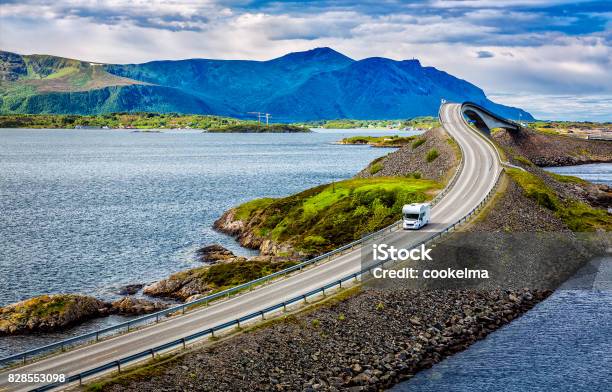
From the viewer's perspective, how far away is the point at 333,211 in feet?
310

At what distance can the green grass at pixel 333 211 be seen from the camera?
85.6m

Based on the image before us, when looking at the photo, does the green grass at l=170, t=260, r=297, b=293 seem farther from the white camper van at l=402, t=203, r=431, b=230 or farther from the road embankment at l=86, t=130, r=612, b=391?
the road embankment at l=86, t=130, r=612, b=391

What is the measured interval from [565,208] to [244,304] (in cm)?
6408

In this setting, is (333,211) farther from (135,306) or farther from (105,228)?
(105,228)

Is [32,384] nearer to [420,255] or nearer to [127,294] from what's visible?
[127,294]

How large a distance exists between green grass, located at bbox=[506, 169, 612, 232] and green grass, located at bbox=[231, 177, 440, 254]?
43.7ft

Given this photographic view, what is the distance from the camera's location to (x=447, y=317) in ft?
188

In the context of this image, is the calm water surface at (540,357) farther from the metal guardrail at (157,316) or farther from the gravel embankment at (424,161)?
the gravel embankment at (424,161)

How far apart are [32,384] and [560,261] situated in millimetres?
60878

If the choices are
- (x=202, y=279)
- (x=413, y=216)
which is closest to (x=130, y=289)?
(x=202, y=279)

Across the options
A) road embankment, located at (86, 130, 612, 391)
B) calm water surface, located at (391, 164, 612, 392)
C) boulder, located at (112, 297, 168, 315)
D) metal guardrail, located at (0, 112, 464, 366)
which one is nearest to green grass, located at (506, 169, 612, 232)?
metal guardrail, located at (0, 112, 464, 366)

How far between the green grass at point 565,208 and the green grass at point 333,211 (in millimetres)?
13322

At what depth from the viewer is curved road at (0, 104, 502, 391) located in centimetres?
4147

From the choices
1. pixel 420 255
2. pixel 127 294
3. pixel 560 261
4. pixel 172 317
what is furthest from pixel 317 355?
pixel 560 261
